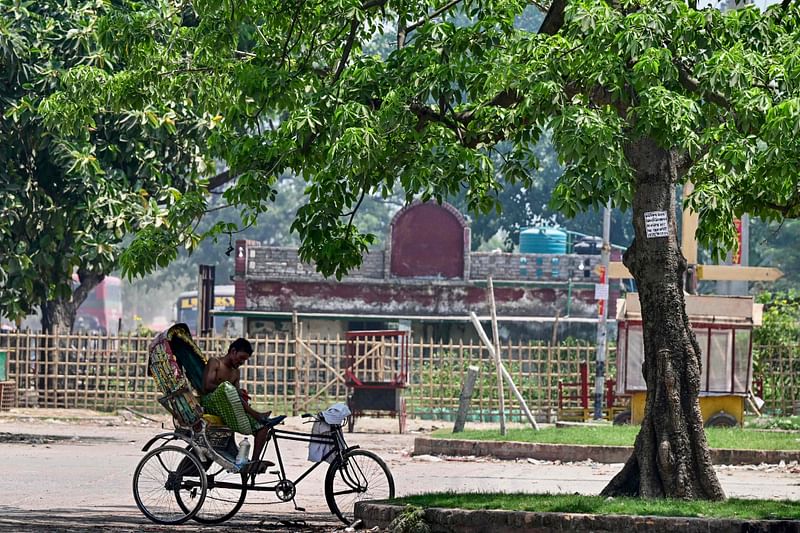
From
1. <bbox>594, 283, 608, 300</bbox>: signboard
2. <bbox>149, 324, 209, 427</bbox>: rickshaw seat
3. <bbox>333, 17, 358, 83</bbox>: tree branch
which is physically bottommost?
<bbox>149, 324, 209, 427</bbox>: rickshaw seat

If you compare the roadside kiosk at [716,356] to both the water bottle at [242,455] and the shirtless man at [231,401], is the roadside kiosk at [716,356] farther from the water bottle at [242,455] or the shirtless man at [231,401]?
the water bottle at [242,455]

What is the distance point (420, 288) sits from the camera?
37031 millimetres

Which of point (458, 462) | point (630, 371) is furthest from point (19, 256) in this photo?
point (630, 371)

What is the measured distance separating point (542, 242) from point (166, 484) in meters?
31.7

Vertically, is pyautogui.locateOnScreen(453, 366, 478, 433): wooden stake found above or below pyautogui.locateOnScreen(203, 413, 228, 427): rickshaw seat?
below

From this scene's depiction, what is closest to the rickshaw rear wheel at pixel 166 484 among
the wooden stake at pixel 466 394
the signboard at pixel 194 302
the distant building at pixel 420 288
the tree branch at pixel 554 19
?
the tree branch at pixel 554 19

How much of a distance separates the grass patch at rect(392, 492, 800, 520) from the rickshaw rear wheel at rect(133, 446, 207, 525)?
70.4 inches

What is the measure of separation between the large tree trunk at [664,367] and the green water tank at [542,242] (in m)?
30.6

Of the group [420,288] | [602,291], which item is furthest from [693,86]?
[420,288]

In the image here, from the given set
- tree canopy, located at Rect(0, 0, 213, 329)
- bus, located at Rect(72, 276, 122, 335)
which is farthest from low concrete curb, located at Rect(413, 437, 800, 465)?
bus, located at Rect(72, 276, 122, 335)

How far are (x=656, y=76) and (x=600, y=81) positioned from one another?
405 mm

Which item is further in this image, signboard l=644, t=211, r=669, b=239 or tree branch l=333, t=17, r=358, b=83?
tree branch l=333, t=17, r=358, b=83

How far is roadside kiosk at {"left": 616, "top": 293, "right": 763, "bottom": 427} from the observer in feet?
75.0

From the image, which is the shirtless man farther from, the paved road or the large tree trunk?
the large tree trunk
